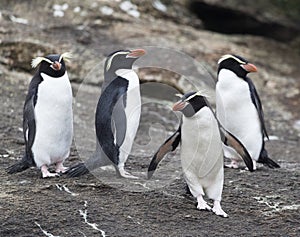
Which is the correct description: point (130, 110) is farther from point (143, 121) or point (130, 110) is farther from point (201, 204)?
point (143, 121)

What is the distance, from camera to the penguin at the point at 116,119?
15.6 feet

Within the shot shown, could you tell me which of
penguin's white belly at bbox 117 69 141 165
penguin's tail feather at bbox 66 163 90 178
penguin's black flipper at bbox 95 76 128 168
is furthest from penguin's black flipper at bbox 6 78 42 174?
penguin's white belly at bbox 117 69 141 165

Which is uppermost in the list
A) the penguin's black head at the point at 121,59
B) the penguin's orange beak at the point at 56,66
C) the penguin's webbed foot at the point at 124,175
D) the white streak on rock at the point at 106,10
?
the penguin's black head at the point at 121,59

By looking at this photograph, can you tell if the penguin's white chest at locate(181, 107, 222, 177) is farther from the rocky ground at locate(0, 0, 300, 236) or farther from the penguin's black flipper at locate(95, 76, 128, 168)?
the penguin's black flipper at locate(95, 76, 128, 168)

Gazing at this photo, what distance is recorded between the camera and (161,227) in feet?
13.3

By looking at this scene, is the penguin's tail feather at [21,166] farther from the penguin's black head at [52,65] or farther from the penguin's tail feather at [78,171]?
the penguin's black head at [52,65]

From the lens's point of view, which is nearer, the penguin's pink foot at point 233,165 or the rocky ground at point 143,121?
the rocky ground at point 143,121

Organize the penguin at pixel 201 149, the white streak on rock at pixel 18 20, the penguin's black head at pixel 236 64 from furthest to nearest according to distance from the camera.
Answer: the white streak on rock at pixel 18 20 < the penguin's black head at pixel 236 64 < the penguin at pixel 201 149

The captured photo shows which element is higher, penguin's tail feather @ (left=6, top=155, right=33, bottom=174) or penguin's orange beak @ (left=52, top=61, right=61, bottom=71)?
penguin's orange beak @ (left=52, top=61, right=61, bottom=71)

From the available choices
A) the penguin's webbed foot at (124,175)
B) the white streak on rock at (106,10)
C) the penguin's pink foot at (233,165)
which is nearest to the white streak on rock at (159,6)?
the white streak on rock at (106,10)

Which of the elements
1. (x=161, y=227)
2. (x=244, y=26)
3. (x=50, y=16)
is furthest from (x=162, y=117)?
(x=244, y=26)

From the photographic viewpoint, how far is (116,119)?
15.6ft

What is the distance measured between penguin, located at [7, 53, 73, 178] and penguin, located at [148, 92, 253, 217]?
34.1 inches

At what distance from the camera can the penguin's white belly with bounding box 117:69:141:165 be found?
4812mm
